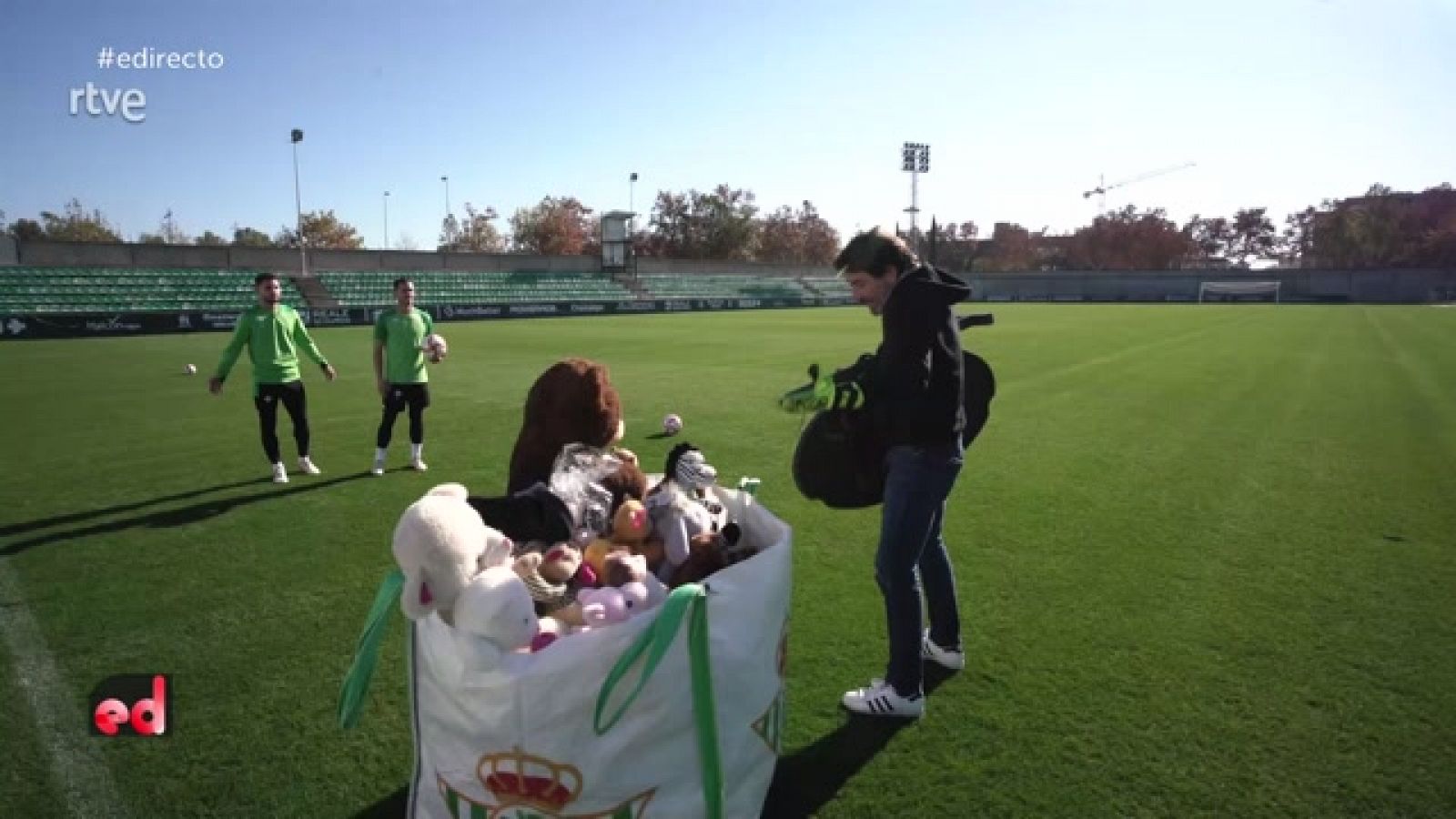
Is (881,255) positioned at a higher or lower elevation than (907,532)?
higher

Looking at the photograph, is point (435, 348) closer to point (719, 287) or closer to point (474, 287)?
point (474, 287)

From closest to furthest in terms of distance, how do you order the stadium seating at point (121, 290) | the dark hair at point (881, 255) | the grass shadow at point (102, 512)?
the dark hair at point (881, 255)
the grass shadow at point (102, 512)
the stadium seating at point (121, 290)

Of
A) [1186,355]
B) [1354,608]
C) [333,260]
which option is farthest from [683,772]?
[333,260]

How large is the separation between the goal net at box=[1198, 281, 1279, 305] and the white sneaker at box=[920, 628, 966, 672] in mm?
75146

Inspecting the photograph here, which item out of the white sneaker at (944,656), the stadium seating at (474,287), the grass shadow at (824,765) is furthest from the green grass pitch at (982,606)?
the stadium seating at (474,287)

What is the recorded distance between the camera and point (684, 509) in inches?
109

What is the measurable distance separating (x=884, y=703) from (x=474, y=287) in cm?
A: 4493

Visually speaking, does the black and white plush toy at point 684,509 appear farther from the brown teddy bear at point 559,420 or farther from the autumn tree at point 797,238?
the autumn tree at point 797,238

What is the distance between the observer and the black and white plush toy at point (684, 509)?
8.82 feet

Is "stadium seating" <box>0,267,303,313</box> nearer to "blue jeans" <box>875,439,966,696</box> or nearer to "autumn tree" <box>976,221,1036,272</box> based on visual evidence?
"blue jeans" <box>875,439,966,696</box>

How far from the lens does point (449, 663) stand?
2062mm

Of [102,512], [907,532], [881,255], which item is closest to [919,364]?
[881,255]

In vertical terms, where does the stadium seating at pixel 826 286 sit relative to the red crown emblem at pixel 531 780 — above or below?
above

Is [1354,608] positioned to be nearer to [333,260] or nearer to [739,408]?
[739,408]
